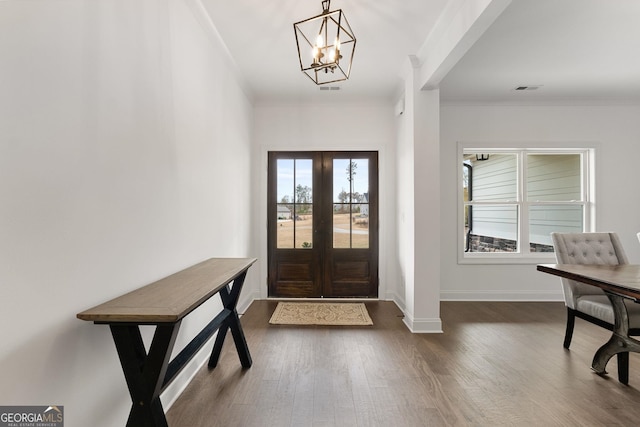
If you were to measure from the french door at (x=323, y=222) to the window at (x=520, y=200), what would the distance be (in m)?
1.38

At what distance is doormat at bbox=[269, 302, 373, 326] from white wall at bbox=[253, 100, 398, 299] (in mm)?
604

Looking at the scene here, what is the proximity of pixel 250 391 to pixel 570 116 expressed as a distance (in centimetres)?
535

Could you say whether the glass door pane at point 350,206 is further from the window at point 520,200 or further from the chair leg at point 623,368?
the chair leg at point 623,368

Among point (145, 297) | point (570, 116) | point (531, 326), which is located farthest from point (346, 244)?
point (570, 116)

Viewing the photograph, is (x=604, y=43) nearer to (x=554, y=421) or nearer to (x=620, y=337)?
(x=620, y=337)

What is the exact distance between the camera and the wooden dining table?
2.02 metres

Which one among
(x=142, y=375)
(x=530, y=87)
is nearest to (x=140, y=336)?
(x=142, y=375)

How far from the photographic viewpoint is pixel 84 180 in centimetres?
124

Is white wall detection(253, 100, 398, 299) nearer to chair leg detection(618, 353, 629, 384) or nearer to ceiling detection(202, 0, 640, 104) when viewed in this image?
ceiling detection(202, 0, 640, 104)

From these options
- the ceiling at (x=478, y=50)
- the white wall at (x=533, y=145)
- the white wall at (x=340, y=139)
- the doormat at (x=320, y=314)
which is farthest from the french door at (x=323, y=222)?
the white wall at (x=533, y=145)

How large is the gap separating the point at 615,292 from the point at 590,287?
2.99 feet

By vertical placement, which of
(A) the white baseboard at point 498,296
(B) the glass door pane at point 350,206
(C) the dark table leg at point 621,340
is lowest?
(A) the white baseboard at point 498,296

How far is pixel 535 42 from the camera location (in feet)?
9.20

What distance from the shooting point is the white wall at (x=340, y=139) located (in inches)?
172
